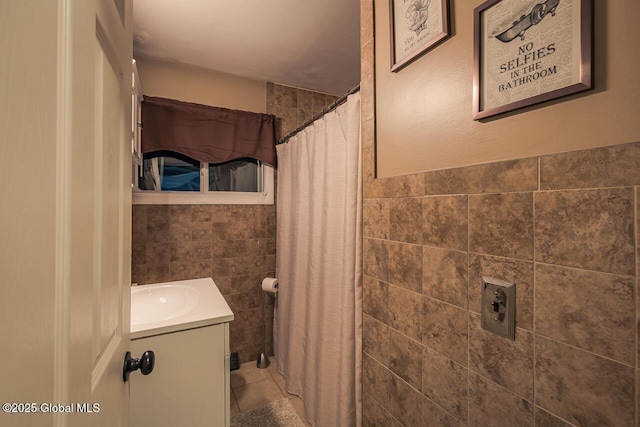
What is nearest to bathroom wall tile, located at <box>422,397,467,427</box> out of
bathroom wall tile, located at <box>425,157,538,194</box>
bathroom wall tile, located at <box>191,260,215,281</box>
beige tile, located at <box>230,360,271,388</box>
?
bathroom wall tile, located at <box>425,157,538,194</box>

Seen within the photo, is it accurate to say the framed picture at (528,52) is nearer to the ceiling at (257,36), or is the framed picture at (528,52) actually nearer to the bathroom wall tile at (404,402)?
the bathroom wall tile at (404,402)

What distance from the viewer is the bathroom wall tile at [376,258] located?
97 centimetres

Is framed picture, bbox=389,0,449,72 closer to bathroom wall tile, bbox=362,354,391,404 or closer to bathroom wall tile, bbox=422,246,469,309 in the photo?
bathroom wall tile, bbox=422,246,469,309

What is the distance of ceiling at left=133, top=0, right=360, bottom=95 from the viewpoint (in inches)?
57.9

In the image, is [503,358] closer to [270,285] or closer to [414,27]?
[414,27]

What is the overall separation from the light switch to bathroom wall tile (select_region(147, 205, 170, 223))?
2.07 m

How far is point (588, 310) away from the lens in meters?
0.49

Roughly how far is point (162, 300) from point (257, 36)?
5.72ft

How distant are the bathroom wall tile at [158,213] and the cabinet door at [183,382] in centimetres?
115

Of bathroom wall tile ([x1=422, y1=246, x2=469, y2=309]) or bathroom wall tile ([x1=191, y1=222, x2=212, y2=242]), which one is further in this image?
bathroom wall tile ([x1=191, y1=222, x2=212, y2=242])

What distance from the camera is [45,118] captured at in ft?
1.02

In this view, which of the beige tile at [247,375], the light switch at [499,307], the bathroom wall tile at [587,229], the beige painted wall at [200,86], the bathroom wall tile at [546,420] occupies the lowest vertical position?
the beige tile at [247,375]

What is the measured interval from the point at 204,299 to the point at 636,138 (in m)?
1.58

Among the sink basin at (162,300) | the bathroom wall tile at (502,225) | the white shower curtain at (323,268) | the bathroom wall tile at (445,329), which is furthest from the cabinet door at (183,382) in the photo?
the bathroom wall tile at (502,225)
